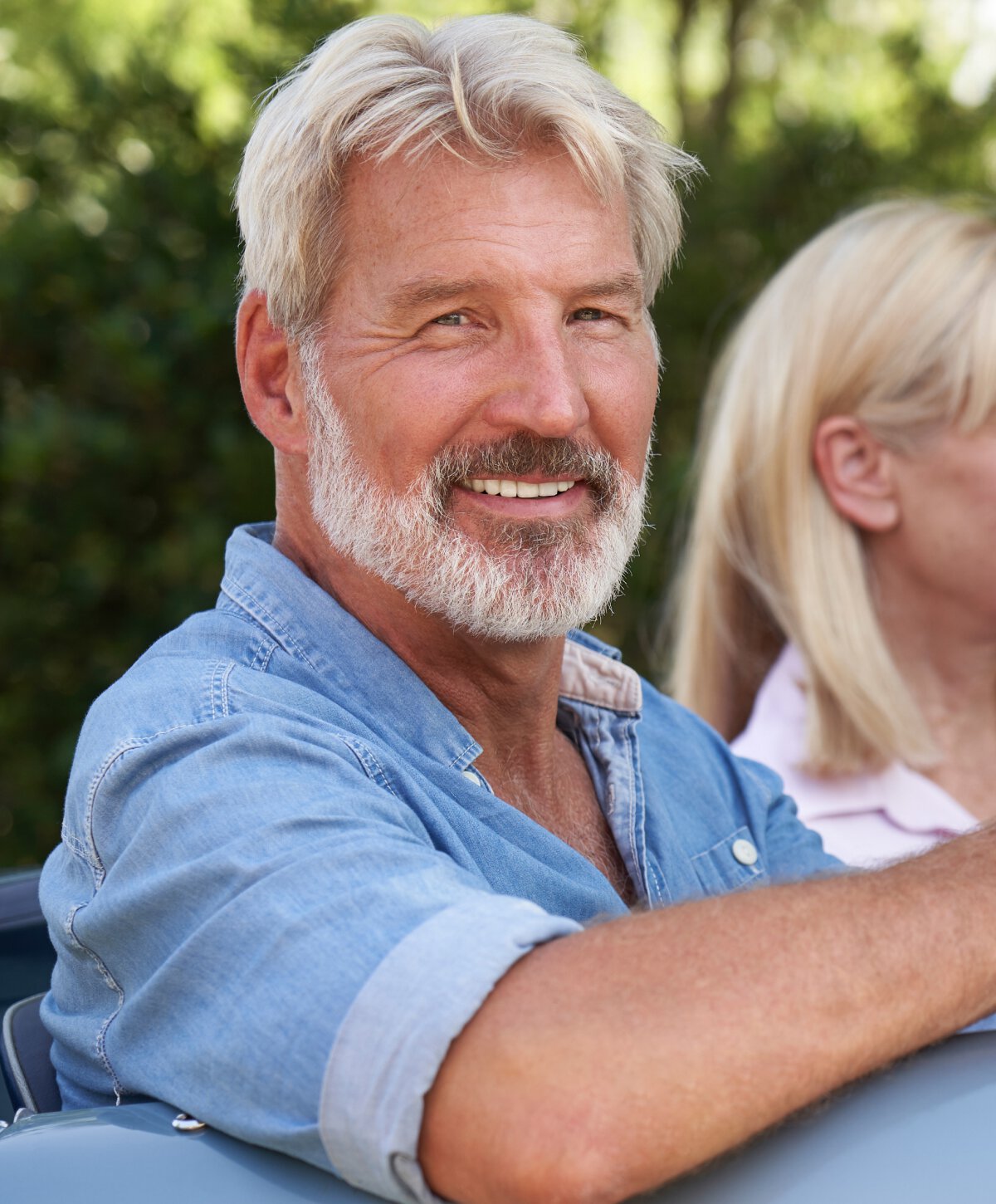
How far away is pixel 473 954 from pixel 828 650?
2.01 meters

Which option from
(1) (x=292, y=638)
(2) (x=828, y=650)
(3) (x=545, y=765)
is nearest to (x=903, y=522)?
(2) (x=828, y=650)

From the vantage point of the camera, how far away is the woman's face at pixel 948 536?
298 centimetres

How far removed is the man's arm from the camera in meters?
1.19

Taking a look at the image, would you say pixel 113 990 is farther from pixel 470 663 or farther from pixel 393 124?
pixel 393 124

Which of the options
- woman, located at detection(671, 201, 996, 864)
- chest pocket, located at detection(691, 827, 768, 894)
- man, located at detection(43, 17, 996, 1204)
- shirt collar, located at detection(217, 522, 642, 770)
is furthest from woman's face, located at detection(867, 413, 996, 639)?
shirt collar, located at detection(217, 522, 642, 770)

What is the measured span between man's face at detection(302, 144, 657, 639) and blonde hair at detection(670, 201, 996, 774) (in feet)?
4.16

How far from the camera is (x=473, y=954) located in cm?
125

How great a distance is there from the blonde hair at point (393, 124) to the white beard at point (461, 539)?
14 cm

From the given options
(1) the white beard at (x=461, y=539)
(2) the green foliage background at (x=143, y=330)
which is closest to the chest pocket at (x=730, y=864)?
(1) the white beard at (x=461, y=539)

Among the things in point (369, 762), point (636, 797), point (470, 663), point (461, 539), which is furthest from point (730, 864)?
point (369, 762)

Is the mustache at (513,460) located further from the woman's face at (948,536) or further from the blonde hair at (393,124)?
the woman's face at (948,536)

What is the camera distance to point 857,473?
10.4ft

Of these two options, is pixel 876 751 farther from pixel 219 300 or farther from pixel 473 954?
pixel 219 300

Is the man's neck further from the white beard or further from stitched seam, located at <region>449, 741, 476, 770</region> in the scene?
stitched seam, located at <region>449, 741, 476, 770</region>
